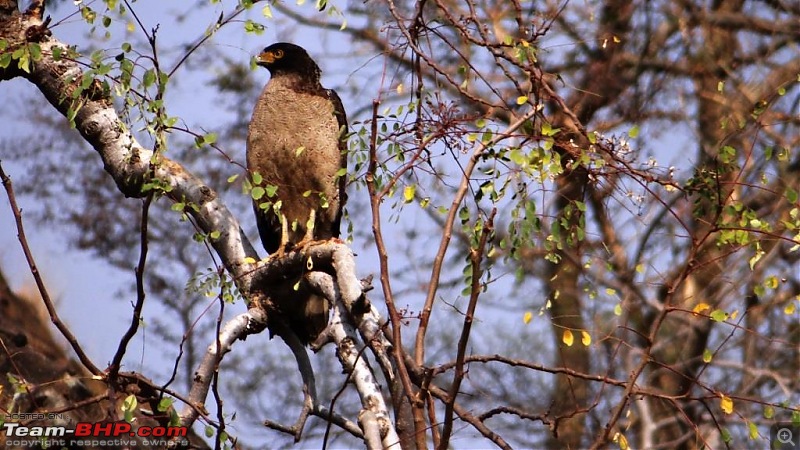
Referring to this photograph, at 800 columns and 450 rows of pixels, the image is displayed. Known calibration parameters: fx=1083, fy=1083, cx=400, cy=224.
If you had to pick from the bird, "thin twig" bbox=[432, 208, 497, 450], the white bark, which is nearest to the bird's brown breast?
the bird

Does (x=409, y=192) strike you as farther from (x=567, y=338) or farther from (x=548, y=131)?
(x=567, y=338)

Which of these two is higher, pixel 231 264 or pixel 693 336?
pixel 693 336

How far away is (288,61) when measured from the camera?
6223 millimetres

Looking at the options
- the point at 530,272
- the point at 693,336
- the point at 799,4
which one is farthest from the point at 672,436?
the point at 799,4

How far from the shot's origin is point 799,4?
34.5 feet

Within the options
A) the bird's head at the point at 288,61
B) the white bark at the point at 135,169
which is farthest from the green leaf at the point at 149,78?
the bird's head at the point at 288,61

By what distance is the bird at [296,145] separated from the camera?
19.2ft

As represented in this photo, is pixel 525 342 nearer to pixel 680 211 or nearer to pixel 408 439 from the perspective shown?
pixel 680 211

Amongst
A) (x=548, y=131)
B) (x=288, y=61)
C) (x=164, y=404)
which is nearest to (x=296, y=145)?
(x=288, y=61)

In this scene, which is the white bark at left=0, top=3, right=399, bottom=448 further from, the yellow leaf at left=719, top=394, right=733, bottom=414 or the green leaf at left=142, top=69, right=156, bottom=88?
the yellow leaf at left=719, top=394, right=733, bottom=414

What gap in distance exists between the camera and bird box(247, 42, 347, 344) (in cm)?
586

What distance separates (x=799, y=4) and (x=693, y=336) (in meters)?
3.61

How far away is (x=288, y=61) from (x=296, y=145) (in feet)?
2.04

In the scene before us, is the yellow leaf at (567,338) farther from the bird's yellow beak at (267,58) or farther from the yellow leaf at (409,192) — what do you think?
the bird's yellow beak at (267,58)
